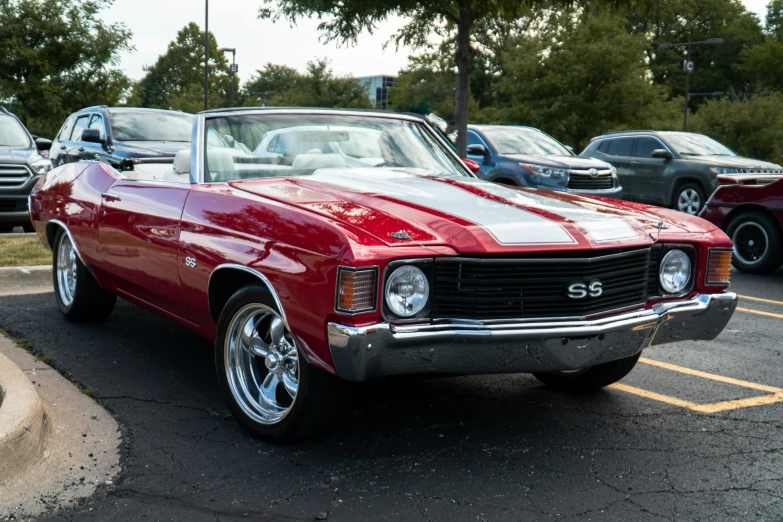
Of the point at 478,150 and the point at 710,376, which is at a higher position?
the point at 478,150

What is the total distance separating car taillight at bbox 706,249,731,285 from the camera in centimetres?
423

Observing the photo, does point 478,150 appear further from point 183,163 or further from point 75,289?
point 183,163

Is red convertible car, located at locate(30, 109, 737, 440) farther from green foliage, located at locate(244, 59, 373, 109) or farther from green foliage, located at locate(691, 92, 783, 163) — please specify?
green foliage, located at locate(244, 59, 373, 109)

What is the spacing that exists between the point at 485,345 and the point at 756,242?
743cm

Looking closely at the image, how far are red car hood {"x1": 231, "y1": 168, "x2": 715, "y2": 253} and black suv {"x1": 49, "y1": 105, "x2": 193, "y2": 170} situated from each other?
767 centimetres

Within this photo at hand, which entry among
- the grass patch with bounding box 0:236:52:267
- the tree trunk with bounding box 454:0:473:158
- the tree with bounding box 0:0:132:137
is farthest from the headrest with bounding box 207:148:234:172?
the tree with bounding box 0:0:132:137

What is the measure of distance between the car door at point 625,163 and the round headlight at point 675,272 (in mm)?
12837

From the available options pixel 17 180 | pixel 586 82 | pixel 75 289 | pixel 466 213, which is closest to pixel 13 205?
pixel 17 180

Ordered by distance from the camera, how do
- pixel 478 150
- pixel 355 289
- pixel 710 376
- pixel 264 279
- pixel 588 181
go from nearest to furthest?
pixel 355 289
pixel 264 279
pixel 710 376
pixel 588 181
pixel 478 150

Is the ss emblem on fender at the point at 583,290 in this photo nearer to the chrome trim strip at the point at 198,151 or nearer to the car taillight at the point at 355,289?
the car taillight at the point at 355,289

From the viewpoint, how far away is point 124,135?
1229 centimetres

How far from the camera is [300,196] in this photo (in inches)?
161

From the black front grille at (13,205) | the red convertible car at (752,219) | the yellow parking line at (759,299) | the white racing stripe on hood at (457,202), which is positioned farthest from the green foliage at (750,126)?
the white racing stripe on hood at (457,202)

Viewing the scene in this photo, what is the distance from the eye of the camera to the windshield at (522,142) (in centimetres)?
1416
